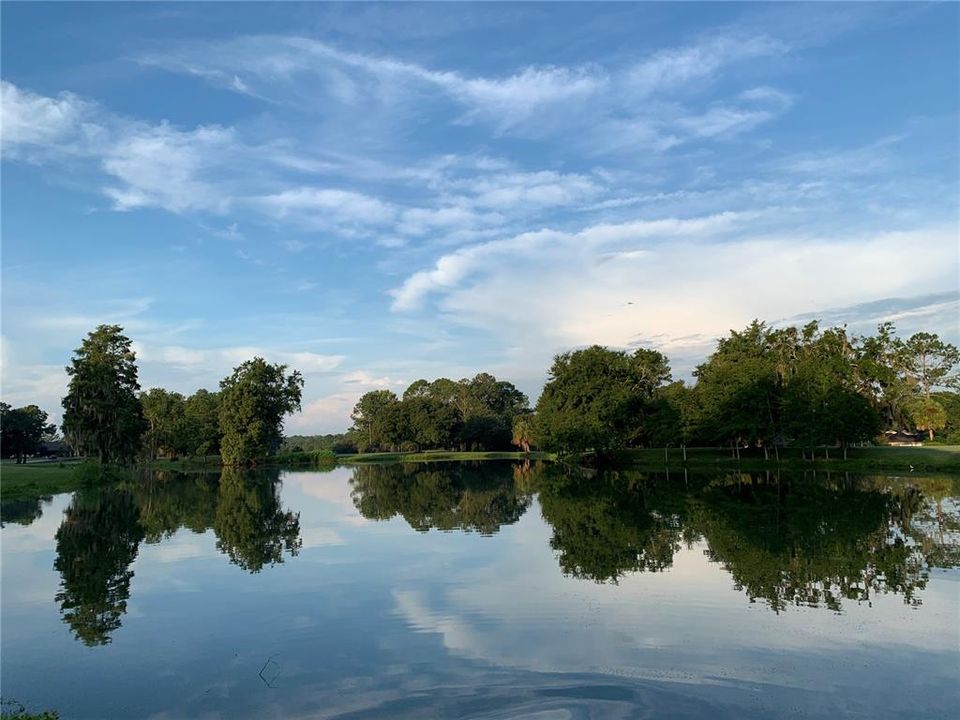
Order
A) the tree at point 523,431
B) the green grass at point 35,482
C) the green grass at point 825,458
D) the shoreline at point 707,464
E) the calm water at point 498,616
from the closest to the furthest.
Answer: the calm water at point 498,616 → the green grass at point 35,482 → the shoreline at point 707,464 → the green grass at point 825,458 → the tree at point 523,431

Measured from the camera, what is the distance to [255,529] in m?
31.5

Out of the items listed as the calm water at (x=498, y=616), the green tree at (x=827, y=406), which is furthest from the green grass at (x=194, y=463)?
the green tree at (x=827, y=406)

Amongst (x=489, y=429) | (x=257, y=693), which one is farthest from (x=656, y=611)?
(x=489, y=429)

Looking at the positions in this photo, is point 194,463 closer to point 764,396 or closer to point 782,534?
point 764,396

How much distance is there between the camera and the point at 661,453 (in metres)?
82.4

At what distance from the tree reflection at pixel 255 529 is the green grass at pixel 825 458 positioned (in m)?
45.1

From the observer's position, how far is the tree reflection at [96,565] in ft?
51.5

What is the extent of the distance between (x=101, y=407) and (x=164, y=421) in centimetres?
5126

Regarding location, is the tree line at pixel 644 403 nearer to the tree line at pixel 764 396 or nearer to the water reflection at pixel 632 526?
the tree line at pixel 764 396

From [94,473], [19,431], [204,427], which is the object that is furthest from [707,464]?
[19,431]

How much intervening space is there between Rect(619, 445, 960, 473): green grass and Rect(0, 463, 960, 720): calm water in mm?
27268

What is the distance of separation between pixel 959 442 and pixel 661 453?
102ft

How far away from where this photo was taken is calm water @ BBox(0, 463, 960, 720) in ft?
34.6

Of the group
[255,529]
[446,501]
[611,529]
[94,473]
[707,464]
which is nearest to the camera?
[611,529]
